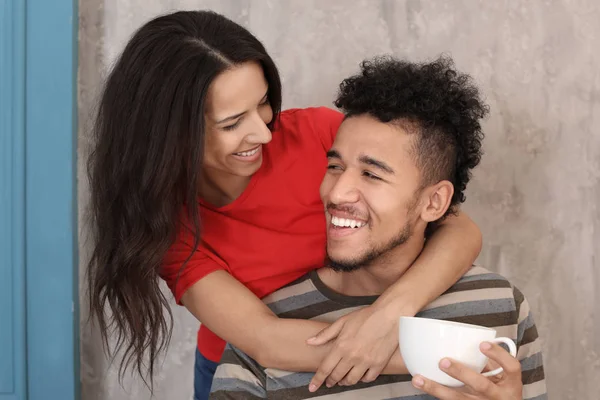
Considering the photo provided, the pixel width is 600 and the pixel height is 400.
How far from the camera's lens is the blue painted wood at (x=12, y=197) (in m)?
1.87

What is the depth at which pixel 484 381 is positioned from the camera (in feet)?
3.31

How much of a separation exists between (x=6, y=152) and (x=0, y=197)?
0.38ft

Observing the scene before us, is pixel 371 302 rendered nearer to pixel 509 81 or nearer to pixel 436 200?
pixel 436 200

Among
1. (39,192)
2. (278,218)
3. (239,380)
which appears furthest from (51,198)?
(239,380)

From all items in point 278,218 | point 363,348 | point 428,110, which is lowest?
point 363,348

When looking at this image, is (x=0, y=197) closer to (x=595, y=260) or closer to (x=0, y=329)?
(x=0, y=329)

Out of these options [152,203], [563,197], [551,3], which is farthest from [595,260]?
[152,203]

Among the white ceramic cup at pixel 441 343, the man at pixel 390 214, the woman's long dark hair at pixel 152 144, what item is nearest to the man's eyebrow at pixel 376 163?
the man at pixel 390 214

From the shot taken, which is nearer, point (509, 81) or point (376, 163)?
point (376, 163)

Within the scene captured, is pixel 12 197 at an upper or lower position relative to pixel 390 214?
lower

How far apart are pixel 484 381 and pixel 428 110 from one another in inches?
19.7

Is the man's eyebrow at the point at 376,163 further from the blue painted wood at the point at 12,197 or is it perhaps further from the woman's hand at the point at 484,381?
the blue painted wood at the point at 12,197

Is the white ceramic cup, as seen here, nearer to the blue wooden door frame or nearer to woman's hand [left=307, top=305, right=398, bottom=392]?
woman's hand [left=307, top=305, right=398, bottom=392]

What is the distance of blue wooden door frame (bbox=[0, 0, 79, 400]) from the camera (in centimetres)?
188
